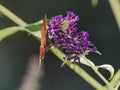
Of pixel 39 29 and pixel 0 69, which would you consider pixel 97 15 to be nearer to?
pixel 0 69

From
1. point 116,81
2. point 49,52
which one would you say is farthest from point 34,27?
point 49,52

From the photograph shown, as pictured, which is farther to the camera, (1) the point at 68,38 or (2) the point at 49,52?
(2) the point at 49,52

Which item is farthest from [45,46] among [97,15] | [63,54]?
[97,15]

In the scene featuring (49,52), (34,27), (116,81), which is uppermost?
(49,52)

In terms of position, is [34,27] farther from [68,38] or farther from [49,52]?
[49,52]

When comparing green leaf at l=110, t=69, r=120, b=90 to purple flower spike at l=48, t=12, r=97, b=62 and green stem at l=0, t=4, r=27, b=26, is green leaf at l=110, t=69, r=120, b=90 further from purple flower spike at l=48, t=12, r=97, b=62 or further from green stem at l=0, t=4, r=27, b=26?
green stem at l=0, t=4, r=27, b=26

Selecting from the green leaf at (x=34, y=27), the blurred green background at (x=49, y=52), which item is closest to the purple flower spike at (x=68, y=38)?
the green leaf at (x=34, y=27)
